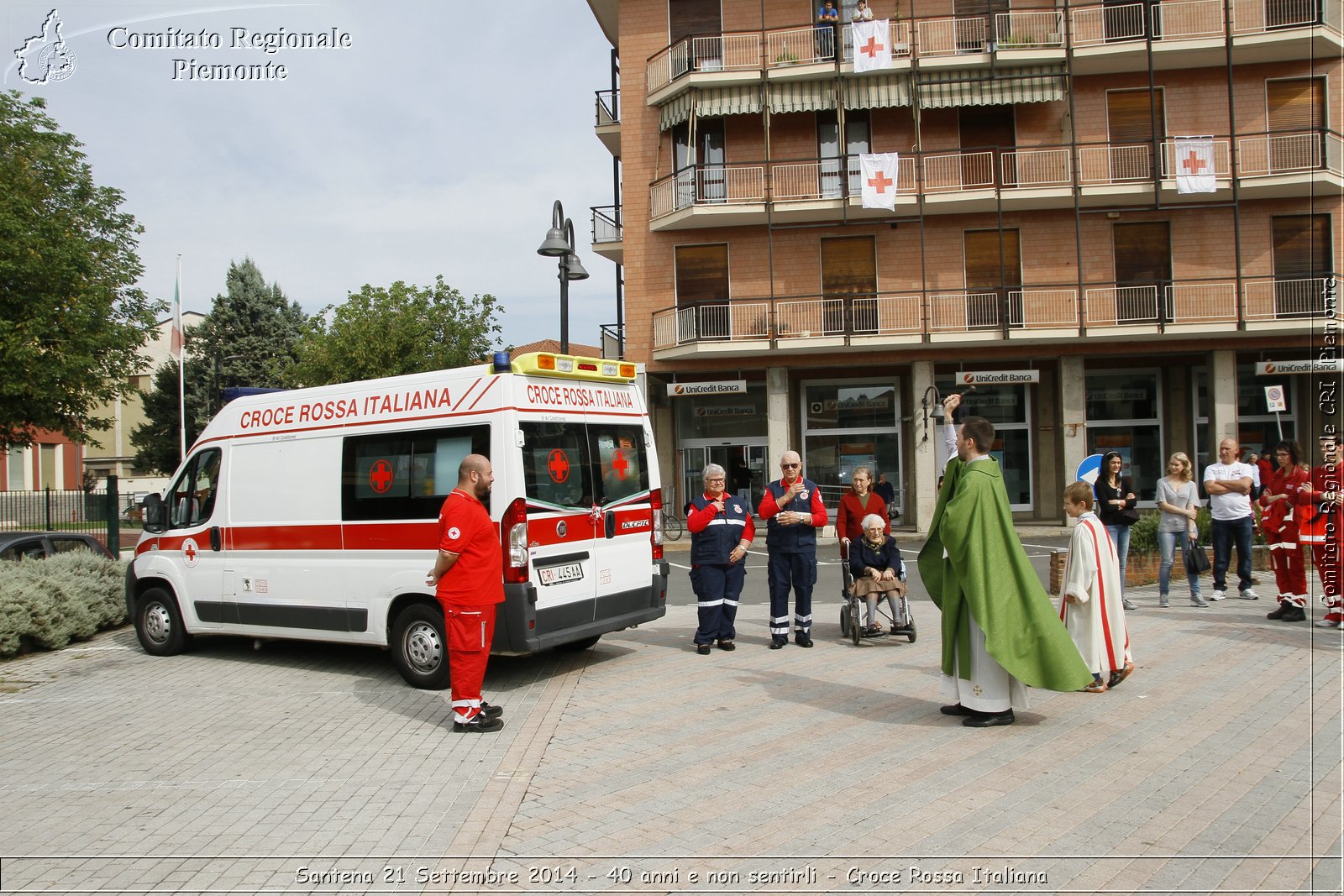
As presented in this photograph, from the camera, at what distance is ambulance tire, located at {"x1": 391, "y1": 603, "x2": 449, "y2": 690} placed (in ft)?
24.9

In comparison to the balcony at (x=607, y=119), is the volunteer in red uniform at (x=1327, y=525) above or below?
below

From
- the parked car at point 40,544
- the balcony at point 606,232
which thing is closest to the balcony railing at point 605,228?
the balcony at point 606,232

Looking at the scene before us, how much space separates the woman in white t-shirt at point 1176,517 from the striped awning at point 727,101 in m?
17.4

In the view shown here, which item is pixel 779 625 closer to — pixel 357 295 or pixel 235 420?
pixel 235 420

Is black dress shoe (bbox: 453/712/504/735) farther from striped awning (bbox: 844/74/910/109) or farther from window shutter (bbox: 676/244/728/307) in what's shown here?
striped awning (bbox: 844/74/910/109)

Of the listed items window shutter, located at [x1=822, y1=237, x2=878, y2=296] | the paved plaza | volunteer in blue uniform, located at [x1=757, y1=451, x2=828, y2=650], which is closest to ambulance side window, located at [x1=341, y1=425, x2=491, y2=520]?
the paved plaza

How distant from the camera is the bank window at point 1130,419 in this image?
26.6 m

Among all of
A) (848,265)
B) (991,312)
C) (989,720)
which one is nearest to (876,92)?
(848,265)

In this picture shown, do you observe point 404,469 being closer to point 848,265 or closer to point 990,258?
point 848,265

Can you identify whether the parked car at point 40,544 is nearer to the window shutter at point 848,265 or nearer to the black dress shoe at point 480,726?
the black dress shoe at point 480,726

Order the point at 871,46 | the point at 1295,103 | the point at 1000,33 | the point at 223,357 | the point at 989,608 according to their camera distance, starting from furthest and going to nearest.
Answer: the point at 223,357, the point at 1000,33, the point at 1295,103, the point at 871,46, the point at 989,608

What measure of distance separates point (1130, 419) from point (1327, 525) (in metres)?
18.2

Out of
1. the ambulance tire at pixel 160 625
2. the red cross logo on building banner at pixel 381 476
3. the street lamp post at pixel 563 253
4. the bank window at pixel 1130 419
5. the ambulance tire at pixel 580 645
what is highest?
the street lamp post at pixel 563 253

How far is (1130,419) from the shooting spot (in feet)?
87.4
